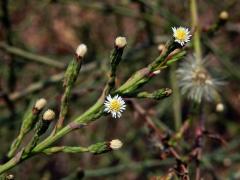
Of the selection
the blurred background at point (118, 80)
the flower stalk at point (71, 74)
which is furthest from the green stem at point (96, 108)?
the blurred background at point (118, 80)

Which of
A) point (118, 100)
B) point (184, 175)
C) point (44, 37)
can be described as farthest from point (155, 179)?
point (44, 37)

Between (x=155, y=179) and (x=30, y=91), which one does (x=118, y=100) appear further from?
(x=30, y=91)

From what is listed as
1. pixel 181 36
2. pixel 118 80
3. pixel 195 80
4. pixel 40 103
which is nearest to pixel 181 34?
pixel 181 36

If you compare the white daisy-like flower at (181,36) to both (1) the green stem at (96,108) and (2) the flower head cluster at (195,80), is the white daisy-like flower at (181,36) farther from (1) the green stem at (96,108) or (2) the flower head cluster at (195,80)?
(2) the flower head cluster at (195,80)

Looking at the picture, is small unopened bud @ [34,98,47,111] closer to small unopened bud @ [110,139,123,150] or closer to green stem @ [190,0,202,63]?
small unopened bud @ [110,139,123,150]

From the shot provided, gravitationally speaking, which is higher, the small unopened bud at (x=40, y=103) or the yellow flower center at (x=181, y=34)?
the yellow flower center at (x=181, y=34)

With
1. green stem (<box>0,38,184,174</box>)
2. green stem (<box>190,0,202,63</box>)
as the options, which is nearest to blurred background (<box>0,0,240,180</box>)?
green stem (<box>190,0,202,63</box>)
